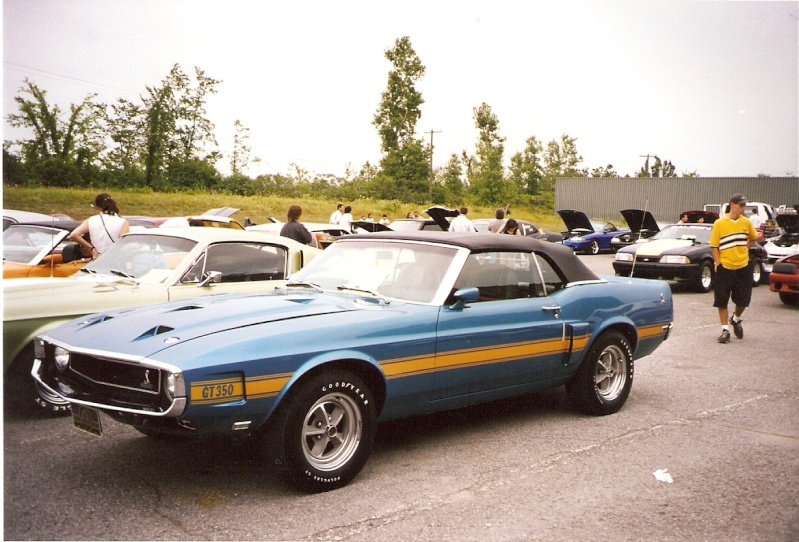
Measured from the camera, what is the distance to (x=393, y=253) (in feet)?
15.6

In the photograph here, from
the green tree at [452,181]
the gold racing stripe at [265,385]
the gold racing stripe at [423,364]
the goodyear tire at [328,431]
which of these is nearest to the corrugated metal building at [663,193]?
the green tree at [452,181]

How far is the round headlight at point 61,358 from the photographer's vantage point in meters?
3.77

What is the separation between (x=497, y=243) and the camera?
16.2 ft

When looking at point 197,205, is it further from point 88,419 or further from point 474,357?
point 88,419

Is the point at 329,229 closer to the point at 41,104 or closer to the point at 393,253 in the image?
the point at 41,104

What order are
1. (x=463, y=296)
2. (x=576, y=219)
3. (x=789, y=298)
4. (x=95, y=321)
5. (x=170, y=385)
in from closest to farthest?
(x=170, y=385)
(x=95, y=321)
(x=463, y=296)
(x=789, y=298)
(x=576, y=219)

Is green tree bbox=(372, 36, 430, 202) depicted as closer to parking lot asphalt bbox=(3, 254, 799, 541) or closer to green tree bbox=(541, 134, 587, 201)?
parking lot asphalt bbox=(3, 254, 799, 541)

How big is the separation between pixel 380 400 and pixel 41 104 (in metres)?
3.81

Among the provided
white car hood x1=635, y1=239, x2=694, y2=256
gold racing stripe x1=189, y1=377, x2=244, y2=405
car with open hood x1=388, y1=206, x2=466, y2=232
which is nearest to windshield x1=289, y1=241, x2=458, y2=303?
gold racing stripe x1=189, y1=377, x2=244, y2=405

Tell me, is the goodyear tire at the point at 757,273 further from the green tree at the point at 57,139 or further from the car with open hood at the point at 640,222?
the green tree at the point at 57,139

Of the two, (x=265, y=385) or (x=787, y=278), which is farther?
(x=787, y=278)

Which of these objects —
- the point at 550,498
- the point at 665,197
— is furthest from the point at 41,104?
the point at 665,197

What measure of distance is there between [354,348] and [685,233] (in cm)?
1352

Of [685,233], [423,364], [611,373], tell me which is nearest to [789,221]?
[685,233]
